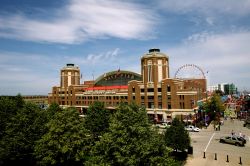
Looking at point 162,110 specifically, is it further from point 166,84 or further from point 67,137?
point 67,137

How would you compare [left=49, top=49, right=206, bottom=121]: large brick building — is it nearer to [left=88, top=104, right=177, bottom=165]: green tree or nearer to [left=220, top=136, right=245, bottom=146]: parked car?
[left=220, top=136, right=245, bottom=146]: parked car

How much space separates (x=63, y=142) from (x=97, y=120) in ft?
57.1

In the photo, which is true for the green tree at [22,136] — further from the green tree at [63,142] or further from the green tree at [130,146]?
the green tree at [130,146]

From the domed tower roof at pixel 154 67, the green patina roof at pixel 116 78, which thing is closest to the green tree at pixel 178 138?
the domed tower roof at pixel 154 67

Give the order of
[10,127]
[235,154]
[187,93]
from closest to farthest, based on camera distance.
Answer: [10,127] < [235,154] < [187,93]

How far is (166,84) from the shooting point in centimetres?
8012

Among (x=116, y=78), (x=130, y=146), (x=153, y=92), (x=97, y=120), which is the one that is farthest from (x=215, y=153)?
(x=116, y=78)

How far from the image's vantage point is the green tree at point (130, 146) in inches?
932

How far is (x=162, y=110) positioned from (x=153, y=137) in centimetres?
5620

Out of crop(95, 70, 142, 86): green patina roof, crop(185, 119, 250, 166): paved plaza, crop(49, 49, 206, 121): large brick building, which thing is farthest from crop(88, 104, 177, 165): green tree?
crop(95, 70, 142, 86): green patina roof

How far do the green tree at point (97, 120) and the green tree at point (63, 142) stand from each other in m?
14.5

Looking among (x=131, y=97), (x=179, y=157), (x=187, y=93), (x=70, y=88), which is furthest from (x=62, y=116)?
(x=70, y=88)

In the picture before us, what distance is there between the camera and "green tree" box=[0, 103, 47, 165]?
33.6 m

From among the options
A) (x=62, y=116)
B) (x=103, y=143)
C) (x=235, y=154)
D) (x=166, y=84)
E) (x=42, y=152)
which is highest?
(x=166, y=84)
